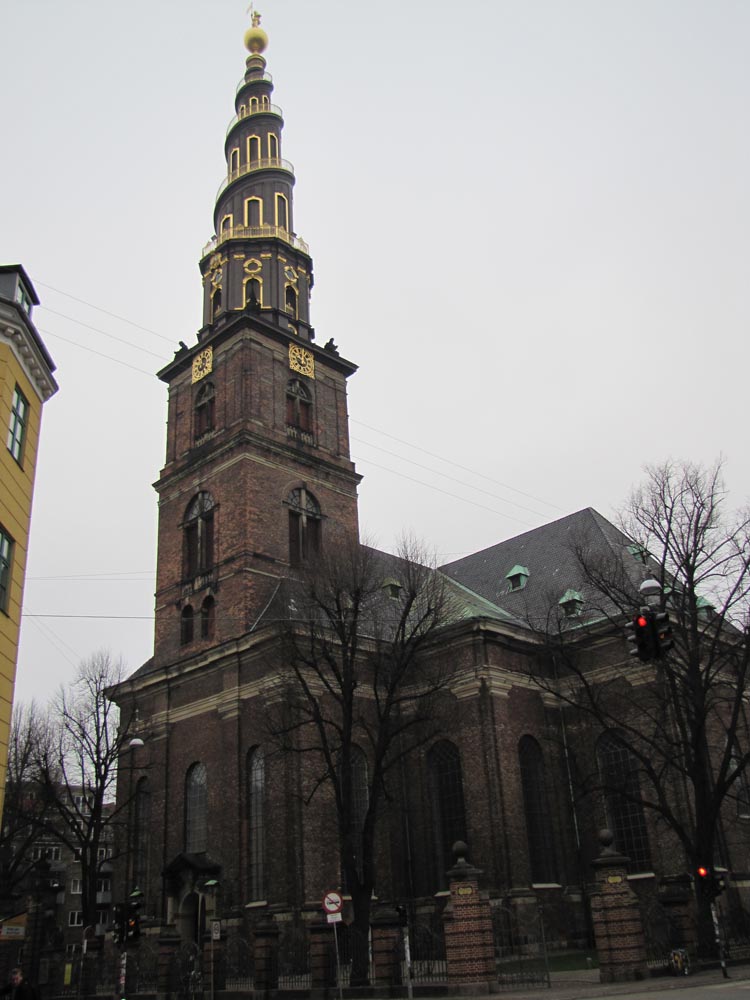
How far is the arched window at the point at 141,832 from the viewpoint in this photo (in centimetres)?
3606

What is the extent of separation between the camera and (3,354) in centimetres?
2138

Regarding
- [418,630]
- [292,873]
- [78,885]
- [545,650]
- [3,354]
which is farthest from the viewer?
[78,885]

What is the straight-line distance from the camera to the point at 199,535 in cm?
3988

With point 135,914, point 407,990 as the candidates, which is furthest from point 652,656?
point 135,914

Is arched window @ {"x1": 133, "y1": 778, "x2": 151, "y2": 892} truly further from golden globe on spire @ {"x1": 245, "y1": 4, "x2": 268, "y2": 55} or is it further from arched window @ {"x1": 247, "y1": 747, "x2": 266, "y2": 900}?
golden globe on spire @ {"x1": 245, "y1": 4, "x2": 268, "y2": 55}

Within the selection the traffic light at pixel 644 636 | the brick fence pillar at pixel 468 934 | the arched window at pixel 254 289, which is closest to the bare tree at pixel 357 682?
the brick fence pillar at pixel 468 934

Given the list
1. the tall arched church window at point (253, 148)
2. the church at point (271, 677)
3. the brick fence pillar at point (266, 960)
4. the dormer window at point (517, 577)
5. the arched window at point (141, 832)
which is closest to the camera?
the brick fence pillar at point (266, 960)

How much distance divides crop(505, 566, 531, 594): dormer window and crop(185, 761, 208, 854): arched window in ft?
49.3

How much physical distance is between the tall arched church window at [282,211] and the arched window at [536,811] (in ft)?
88.0

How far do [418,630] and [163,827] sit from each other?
48.1ft

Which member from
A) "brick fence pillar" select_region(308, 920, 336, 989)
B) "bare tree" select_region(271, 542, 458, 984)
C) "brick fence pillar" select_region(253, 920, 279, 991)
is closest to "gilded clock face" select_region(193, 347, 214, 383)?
"bare tree" select_region(271, 542, 458, 984)

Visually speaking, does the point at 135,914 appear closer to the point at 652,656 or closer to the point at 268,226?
the point at 652,656

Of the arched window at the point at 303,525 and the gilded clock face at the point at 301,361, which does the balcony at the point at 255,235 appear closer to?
the gilded clock face at the point at 301,361

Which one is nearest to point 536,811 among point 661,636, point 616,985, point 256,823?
point 256,823
